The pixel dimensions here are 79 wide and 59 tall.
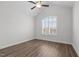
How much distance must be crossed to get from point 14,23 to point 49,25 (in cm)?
245

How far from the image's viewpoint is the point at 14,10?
4.82 metres

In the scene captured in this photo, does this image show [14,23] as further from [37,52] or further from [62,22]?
[62,22]

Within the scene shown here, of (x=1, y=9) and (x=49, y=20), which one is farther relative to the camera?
(x=49, y=20)

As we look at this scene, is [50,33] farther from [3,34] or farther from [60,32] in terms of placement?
[3,34]

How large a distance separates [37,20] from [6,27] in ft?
8.75

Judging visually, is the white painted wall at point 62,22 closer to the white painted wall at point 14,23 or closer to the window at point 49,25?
the window at point 49,25

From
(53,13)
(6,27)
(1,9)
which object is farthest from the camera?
(53,13)

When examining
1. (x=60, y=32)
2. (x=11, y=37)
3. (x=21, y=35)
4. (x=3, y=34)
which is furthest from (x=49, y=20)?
(x=3, y=34)

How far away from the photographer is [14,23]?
4.90 metres

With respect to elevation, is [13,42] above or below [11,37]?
below

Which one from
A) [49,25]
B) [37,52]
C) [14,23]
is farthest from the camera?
[49,25]

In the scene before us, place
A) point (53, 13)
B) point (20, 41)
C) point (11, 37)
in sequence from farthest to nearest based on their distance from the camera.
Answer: point (53, 13), point (20, 41), point (11, 37)

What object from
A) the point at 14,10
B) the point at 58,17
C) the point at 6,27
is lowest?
the point at 6,27

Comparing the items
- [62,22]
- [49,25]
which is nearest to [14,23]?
[49,25]
